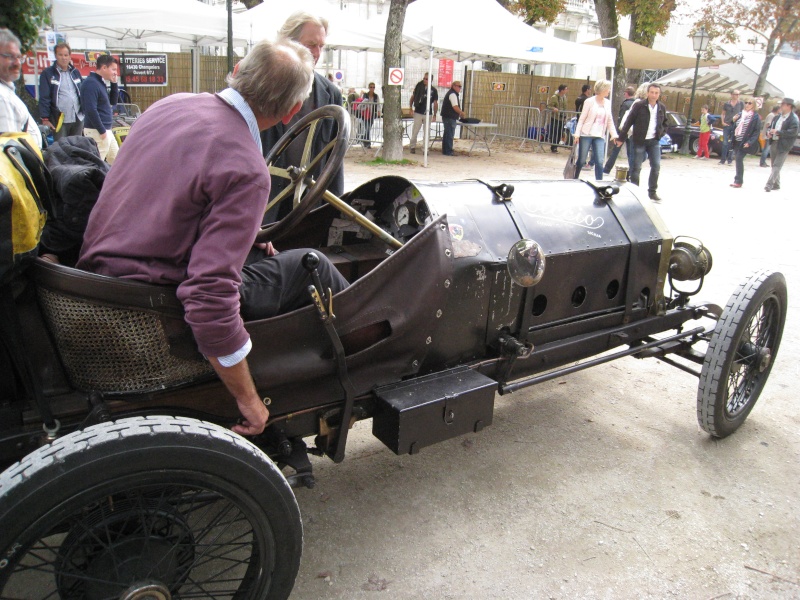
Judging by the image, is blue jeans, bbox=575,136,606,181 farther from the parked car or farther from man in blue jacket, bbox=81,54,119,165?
the parked car

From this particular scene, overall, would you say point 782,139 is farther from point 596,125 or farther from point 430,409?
point 430,409

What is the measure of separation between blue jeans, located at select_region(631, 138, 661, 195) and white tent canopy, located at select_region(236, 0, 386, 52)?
5.79 m

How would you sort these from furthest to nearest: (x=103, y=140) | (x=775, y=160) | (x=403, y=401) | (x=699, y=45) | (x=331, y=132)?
(x=699, y=45) → (x=775, y=160) → (x=103, y=140) → (x=331, y=132) → (x=403, y=401)

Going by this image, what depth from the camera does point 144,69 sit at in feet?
47.0

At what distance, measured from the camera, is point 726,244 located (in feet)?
25.6

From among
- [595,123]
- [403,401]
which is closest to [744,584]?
[403,401]

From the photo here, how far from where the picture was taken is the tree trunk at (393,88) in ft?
39.7

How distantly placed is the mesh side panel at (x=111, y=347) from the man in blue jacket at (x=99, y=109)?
708 centimetres

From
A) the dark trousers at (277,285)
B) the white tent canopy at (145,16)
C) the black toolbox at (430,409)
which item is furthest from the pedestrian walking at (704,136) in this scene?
the dark trousers at (277,285)

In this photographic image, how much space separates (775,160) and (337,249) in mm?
12585

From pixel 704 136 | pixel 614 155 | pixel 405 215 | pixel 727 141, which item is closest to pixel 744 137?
pixel 614 155

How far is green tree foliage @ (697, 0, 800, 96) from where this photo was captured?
2783cm

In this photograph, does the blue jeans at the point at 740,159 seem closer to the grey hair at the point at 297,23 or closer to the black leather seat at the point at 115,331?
the grey hair at the point at 297,23

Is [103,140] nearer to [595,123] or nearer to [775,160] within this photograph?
[595,123]
